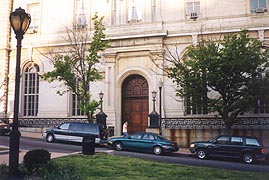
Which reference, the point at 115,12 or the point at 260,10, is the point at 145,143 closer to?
the point at 115,12

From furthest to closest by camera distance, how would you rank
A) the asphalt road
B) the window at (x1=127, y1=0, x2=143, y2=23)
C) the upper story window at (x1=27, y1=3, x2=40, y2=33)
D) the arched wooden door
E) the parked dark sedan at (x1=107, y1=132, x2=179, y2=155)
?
the upper story window at (x1=27, y1=3, x2=40, y2=33), the window at (x1=127, y1=0, x2=143, y2=23), the arched wooden door, the parked dark sedan at (x1=107, y1=132, x2=179, y2=155), the asphalt road

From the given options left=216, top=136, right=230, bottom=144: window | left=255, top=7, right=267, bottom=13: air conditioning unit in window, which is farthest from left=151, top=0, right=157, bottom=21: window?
left=216, top=136, right=230, bottom=144: window

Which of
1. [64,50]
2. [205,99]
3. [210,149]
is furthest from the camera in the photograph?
[64,50]

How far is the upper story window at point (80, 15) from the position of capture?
29812 millimetres

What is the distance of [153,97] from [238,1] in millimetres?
11328

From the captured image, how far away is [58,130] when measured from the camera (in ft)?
69.4

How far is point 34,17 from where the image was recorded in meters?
31.8

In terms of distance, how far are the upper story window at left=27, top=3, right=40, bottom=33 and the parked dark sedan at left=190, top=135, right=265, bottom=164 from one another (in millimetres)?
21783

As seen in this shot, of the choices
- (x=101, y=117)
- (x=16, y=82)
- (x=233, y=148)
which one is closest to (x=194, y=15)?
(x=101, y=117)

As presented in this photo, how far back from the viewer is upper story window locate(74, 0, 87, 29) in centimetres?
2981

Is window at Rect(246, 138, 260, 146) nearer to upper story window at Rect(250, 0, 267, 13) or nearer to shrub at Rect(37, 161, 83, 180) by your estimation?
shrub at Rect(37, 161, 83, 180)

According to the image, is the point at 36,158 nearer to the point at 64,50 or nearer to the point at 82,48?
the point at 82,48

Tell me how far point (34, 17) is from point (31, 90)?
7803mm

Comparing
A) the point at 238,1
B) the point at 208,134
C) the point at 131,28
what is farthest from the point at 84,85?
the point at 238,1
